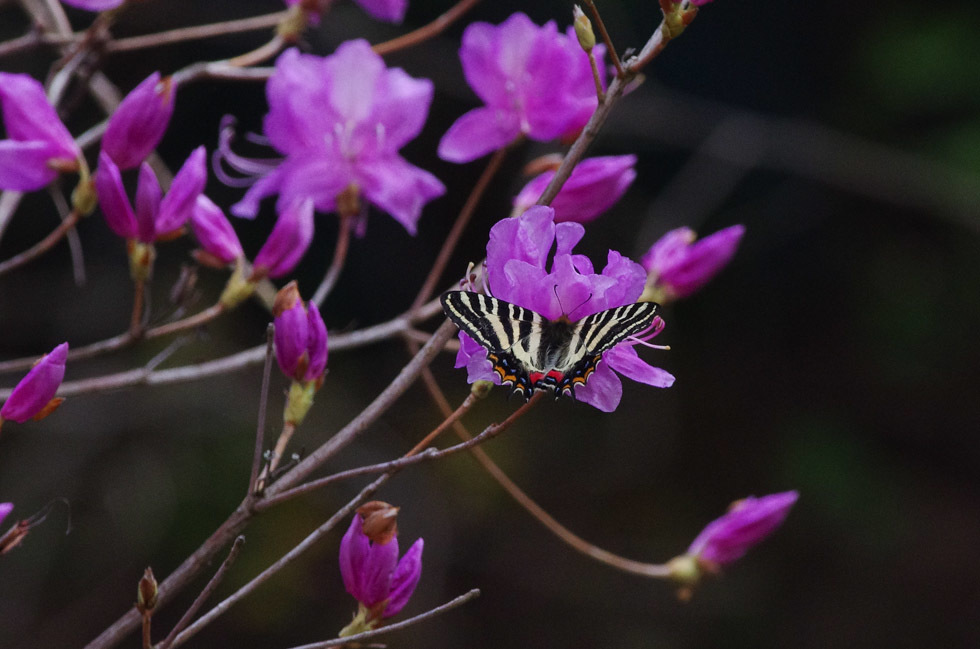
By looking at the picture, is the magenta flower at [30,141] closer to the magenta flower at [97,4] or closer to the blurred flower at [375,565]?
the magenta flower at [97,4]

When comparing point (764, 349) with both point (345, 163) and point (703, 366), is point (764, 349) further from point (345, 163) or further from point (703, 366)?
point (345, 163)

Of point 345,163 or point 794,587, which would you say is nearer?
point 345,163

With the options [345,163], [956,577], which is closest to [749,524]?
[345,163]

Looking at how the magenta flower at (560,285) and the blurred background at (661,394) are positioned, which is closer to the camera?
the magenta flower at (560,285)

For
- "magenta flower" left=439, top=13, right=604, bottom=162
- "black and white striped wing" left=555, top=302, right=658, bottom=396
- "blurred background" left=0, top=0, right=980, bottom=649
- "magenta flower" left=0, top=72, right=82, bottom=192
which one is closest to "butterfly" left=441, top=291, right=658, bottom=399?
"black and white striped wing" left=555, top=302, right=658, bottom=396

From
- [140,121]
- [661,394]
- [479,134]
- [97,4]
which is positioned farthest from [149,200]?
[661,394]

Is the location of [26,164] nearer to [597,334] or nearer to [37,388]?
[37,388]

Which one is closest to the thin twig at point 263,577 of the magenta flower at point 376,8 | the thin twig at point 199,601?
the thin twig at point 199,601
